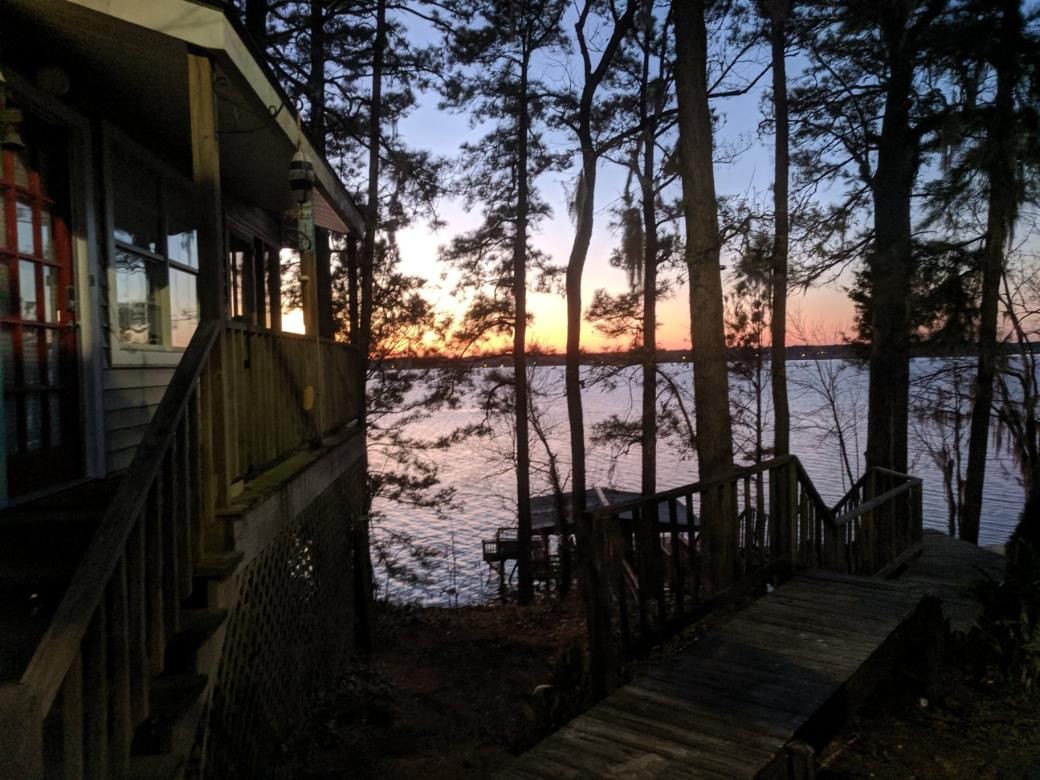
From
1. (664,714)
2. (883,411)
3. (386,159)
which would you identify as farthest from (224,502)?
(386,159)

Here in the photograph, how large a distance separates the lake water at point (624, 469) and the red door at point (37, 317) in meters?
14.9

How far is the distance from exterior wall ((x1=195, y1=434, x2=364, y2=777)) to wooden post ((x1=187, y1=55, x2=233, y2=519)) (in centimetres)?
28

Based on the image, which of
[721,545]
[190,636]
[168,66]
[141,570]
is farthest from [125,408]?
[721,545]

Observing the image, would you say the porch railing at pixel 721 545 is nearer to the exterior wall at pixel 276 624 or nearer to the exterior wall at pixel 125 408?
the exterior wall at pixel 276 624

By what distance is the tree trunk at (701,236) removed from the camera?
7.95 meters

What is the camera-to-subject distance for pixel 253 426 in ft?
14.0

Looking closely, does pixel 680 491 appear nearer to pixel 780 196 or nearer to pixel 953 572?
pixel 953 572

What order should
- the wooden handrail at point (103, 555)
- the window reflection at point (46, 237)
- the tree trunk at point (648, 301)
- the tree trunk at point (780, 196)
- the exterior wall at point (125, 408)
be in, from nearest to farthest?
the wooden handrail at point (103, 555), the window reflection at point (46, 237), the exterior wall at point (125, 408), the tree trunk at point (780, 196), the tree trunk at point (648, 301)

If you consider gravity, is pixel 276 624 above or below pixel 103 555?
below

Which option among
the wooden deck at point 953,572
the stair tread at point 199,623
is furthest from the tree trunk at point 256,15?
the wooden deck at point 953,572

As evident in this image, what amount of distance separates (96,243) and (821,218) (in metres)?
10.9

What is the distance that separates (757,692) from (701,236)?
5269mm

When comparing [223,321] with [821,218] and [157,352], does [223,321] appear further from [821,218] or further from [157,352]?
[821,218]

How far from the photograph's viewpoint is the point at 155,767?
8.64 feet
